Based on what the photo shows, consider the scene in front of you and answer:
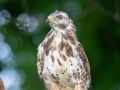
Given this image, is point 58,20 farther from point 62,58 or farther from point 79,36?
point 79,36

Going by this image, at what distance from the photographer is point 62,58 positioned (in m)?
7.62

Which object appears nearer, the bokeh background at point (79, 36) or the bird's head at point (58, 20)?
the bird's head at point (58, 20)

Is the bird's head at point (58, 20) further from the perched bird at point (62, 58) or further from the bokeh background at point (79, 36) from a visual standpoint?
the bokeh background at point (79, 36)

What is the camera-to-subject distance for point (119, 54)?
484 inches

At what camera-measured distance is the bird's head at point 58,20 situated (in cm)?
771

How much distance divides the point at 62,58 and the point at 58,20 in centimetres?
55

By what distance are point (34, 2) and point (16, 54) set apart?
1.18 meters

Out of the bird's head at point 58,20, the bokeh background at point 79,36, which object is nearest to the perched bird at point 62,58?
the bird's head at point 58,20

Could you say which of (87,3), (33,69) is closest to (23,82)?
(33,69)

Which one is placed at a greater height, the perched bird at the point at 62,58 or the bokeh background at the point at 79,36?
the bokeh background at the point at 79,36

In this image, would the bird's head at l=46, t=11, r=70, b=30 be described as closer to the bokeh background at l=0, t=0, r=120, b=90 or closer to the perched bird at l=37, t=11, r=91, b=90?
the perched bird at l=37, t=11, r=91, b=90

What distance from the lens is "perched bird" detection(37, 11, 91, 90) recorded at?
7648 millimetres

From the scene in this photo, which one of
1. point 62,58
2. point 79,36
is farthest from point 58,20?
point 79,36

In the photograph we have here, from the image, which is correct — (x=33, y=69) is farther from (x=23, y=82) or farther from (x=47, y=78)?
(x=47, y=78)
